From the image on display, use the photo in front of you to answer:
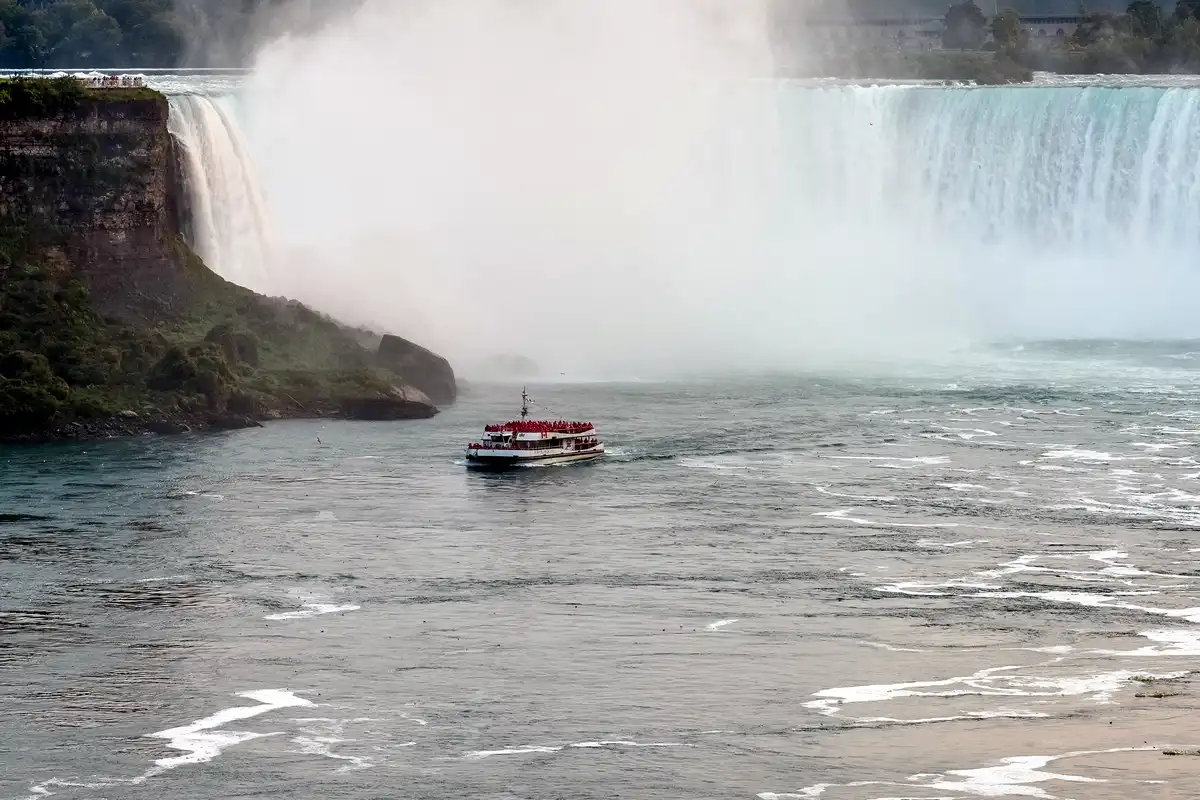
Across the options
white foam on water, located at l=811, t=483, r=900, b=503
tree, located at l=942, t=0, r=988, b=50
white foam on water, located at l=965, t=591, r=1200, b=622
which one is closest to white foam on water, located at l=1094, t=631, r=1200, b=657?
white foam on water, located at l=965, t=591, r=1200, b=622

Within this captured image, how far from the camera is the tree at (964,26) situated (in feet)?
472

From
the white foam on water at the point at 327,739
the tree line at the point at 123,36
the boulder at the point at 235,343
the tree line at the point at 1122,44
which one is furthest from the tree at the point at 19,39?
the white foam on water at the point at 327,739

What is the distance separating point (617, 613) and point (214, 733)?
29.2 ft

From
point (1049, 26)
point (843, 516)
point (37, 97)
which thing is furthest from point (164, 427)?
point (1049, 26)

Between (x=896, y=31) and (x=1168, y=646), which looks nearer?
(x=1168, y=646)

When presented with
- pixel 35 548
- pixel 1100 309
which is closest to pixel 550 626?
pixel 35 548

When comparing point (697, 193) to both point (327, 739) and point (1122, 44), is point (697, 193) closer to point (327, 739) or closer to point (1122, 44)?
point (1122, 44)

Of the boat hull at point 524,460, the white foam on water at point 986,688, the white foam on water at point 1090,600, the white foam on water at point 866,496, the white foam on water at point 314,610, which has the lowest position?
the white foam on water at point 986,688

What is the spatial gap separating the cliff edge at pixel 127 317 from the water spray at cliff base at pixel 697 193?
1192 cm

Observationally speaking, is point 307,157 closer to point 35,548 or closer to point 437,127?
point 437,127

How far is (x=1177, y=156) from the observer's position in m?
91.9

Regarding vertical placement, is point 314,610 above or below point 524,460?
below

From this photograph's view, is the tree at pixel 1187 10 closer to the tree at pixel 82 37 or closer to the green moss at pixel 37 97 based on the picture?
the tree at pixel 82 37

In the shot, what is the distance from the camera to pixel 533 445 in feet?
190
